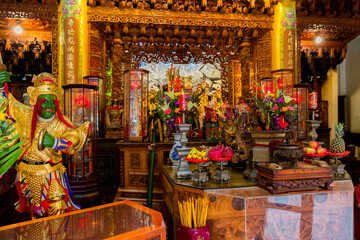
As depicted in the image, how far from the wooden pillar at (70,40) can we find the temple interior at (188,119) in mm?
25

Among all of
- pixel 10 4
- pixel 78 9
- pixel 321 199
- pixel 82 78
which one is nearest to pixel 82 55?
pixel 82 78

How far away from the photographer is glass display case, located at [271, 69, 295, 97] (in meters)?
5.94

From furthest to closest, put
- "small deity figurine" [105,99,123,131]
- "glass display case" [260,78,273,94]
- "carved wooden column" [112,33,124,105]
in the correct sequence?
"carved wooden column" [112,33,124,105] → "small deity figurine" [105,99,123,131] → "glass display case" [260,78,273,94]

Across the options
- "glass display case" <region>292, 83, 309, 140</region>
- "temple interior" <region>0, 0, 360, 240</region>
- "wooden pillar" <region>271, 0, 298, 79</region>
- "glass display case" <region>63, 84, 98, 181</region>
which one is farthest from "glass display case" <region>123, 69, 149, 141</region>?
"wooden pillar" <region>271, 0, 298, 79</region>

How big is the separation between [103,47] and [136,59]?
63.6 inches

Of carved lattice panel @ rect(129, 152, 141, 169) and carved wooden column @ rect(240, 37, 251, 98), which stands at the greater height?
carved wooden column @ rect(240, 37, 251, 98)

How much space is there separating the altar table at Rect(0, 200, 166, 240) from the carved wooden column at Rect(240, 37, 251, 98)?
21.3 ft

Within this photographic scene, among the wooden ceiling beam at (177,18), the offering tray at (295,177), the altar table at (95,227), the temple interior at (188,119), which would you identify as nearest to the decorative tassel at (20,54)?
the temple interior at (188,119)

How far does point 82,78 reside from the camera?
5.75 m

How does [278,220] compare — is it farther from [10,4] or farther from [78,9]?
[10,4]

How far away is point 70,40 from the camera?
5.55 metres

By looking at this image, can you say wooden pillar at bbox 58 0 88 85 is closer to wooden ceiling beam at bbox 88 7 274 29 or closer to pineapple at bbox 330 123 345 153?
wooden ceiling beam at bbox 88 7 274 29

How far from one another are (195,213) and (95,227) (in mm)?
900

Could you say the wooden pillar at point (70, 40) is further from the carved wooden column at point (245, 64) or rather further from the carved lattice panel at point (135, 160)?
the carved wooden column at point (245, 64)
